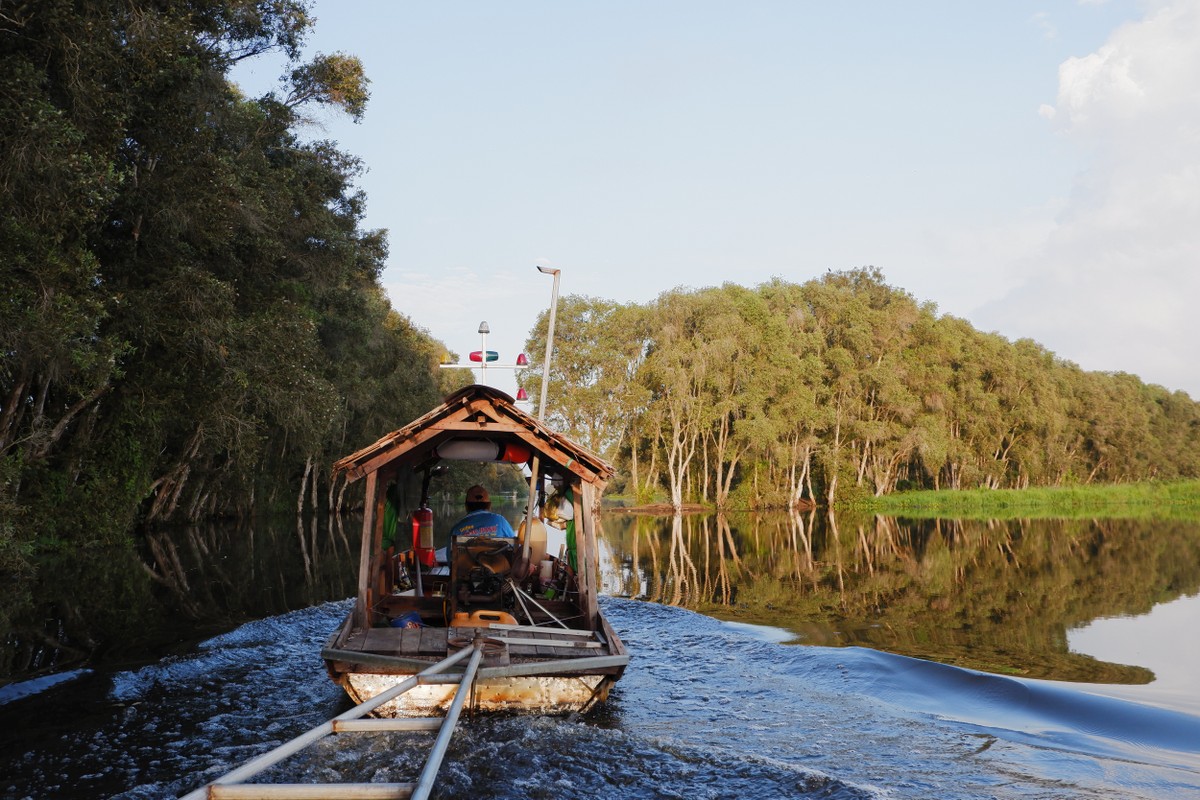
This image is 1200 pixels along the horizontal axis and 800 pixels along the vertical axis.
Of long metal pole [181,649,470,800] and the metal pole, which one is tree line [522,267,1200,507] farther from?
long metal pole [181,649,470,800]

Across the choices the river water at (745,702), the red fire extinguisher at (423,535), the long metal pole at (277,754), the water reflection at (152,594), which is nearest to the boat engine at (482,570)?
the river water at (745,702)

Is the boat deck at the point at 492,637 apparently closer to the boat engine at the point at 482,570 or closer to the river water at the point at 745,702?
the river water at the point at 745,702

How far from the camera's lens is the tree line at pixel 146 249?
14555 mm

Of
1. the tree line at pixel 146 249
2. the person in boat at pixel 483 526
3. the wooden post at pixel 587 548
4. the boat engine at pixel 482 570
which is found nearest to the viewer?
the wooden post at pixel 587 548

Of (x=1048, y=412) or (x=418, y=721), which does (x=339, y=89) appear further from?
(x=1048, y=412)

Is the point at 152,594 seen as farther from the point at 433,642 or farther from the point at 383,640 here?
the point at 433,642

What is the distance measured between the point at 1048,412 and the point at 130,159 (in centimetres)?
6827

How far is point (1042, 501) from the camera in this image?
192 feet

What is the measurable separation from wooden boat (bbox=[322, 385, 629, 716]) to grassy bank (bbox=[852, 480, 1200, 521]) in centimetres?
4250

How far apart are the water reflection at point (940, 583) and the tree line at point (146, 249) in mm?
10754

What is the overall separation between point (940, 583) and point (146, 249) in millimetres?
19553

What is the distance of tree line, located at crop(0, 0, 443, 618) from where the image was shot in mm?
14555

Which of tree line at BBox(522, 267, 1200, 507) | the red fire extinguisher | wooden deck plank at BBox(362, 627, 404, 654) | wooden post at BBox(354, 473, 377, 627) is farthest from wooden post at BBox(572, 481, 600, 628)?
tree line at BBox(522, 267, 1200, 507)

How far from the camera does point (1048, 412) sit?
6981 centimetres
